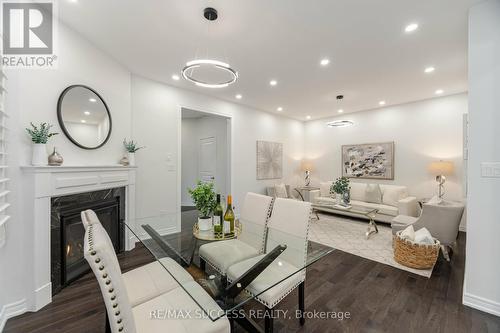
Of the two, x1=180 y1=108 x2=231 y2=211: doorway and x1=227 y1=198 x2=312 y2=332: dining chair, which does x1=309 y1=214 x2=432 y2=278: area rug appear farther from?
Answer: x1=180 y1=108 x2=231 y2=211: doorway

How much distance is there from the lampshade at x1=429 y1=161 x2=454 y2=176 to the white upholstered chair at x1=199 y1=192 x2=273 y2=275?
403cm

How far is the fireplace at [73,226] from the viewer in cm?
208

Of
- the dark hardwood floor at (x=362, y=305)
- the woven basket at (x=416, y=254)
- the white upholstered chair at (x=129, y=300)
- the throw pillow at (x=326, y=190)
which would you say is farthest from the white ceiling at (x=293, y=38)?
the dark hardwood floor at (x=362, y=305)

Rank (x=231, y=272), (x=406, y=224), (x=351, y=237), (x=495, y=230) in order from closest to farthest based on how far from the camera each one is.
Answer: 1. (x=231, y=272)
2. (x=495, y=230)
3. (x=406, y=224)
4. (x=351, y=237)

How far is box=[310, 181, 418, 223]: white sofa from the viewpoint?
4.20 m

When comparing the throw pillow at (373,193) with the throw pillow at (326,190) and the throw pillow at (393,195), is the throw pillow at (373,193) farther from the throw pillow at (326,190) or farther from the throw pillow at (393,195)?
the throw pillow at (326,190)

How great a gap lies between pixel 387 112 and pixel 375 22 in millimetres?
3727

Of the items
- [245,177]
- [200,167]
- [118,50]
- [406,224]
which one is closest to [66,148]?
[118,50]

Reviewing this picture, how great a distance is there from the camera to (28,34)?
193cm

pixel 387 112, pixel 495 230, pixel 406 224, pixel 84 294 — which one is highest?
pixel 387 112

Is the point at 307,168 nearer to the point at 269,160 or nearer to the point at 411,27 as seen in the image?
the point at 269,160

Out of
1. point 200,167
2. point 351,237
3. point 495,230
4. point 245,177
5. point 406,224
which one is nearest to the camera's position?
point 495,230

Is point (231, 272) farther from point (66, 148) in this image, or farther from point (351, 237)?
point (351, 237)

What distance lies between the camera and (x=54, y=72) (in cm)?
216
